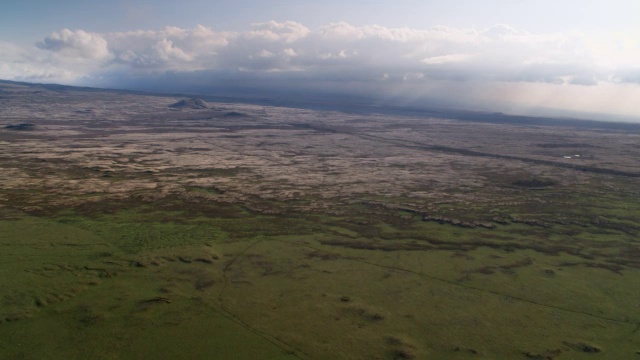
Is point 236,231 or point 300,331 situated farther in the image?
point 236,231

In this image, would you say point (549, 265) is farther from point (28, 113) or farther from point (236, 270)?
point (28, 113)

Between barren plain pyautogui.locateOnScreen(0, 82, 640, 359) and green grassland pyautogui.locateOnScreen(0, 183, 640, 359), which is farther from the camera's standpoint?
barren plain pyautogui.locateOnScreen(0, 82, 640, 359)


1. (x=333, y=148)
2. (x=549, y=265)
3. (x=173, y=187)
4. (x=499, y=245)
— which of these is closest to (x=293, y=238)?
(x=499, y=245)

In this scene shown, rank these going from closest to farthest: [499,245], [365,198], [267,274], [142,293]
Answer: [142,293], [267,274], [499,245], [365,198]

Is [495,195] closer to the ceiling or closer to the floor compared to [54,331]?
closer to the ceiling

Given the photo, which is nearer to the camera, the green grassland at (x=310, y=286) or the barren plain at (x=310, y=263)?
the green grassland at (x=310, y=286)

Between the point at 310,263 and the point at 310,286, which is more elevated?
the point at 310,263

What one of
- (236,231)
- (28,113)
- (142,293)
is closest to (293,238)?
(236,231)

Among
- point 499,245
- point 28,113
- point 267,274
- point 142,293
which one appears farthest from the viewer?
point 28,113
